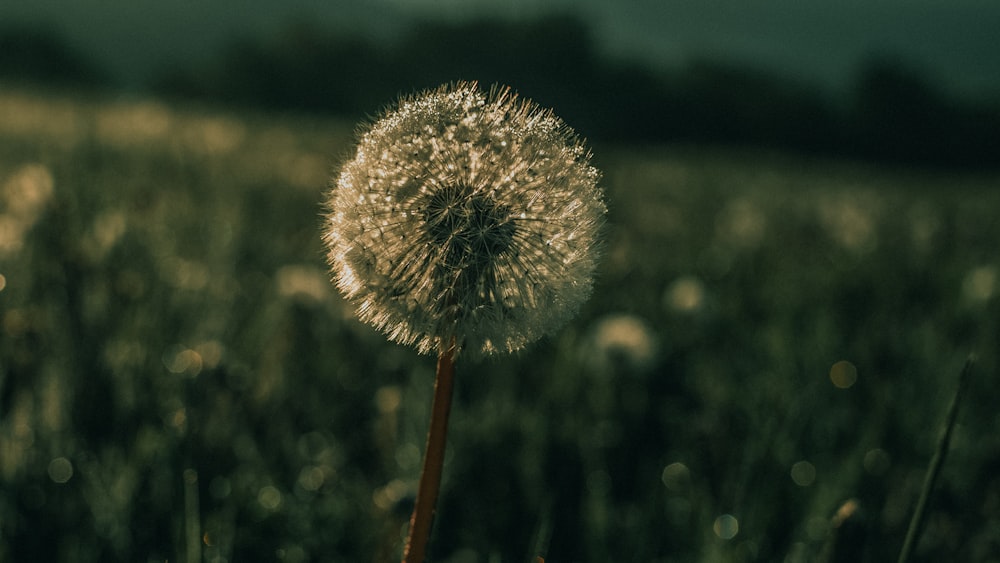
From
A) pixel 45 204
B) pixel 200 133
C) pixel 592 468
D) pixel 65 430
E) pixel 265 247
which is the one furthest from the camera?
pixel 200 133

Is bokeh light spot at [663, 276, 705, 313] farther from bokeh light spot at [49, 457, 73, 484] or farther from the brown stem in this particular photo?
the brown stem

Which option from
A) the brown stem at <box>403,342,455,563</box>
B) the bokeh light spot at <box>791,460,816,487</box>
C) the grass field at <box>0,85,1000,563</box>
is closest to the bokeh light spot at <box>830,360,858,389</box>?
the grass field at <box>0,85,1000,563</box>

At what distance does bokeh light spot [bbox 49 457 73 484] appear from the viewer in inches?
65.3

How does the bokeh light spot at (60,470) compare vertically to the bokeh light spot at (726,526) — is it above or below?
below

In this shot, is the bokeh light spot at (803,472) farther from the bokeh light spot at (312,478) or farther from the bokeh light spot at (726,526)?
the bokeh light spot at (312,478)

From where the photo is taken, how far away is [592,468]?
202cm

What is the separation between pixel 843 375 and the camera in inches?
104

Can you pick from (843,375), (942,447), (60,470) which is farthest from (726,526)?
(60,470)

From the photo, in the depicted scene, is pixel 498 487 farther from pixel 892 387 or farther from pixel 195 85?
pixel 195 85

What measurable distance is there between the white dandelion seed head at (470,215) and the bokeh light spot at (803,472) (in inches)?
48.4

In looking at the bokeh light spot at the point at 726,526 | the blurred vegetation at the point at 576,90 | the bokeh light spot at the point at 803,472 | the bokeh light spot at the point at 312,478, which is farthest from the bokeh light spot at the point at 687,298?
the blurred vegetation at the point at 576,90

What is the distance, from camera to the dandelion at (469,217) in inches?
40.1

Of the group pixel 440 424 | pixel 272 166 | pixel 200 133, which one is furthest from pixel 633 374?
pixel 200 133

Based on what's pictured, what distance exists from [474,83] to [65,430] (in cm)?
133
